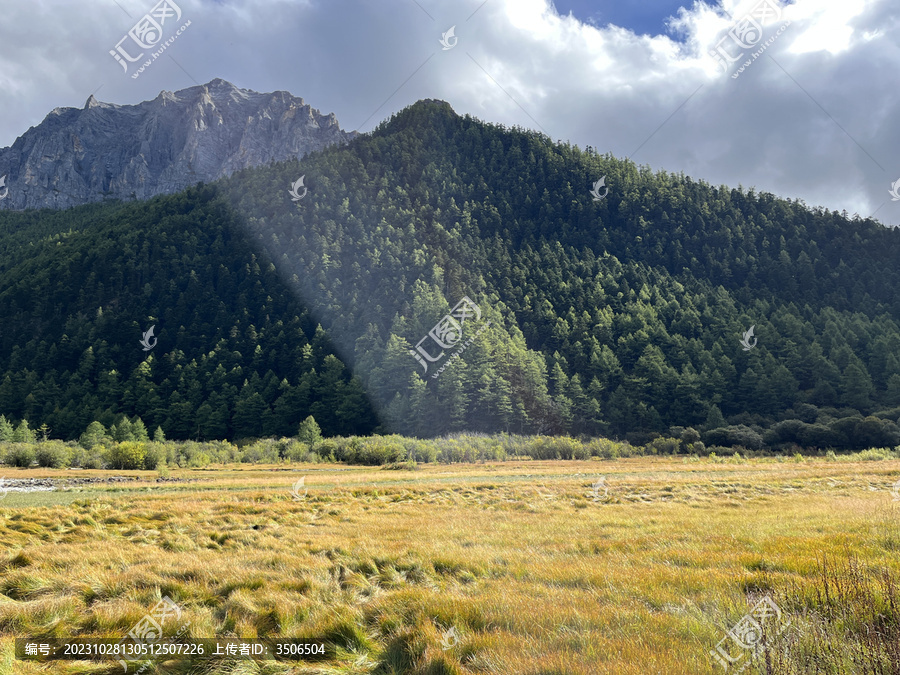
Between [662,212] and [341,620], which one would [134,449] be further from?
[662,212]

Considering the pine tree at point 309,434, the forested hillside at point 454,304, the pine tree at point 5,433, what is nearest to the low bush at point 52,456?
the pine tree at point 5,433

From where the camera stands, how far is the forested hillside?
84.8 metres

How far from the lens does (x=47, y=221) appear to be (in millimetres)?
170500

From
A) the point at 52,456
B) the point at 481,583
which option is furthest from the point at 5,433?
the point at 481,583

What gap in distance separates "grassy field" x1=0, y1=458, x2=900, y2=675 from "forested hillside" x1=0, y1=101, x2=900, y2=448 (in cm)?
6486

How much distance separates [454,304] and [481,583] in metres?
102

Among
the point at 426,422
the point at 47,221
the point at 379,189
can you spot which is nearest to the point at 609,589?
the point at 426,422

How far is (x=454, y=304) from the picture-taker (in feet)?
358

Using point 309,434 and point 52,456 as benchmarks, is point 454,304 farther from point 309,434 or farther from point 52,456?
point 52,456

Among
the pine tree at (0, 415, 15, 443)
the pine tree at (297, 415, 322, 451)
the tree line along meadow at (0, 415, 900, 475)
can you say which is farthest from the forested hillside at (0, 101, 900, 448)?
the pine tree at (0, 415, 15, 443)

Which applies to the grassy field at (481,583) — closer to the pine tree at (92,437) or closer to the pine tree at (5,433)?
the pine tree at (92,437)

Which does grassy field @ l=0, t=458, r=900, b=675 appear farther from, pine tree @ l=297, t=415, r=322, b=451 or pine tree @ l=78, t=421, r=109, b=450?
pine tree @ l=78, t=421, r=109, b=450

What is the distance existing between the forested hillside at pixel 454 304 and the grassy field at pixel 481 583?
213ft

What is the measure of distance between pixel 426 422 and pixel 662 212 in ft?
400
